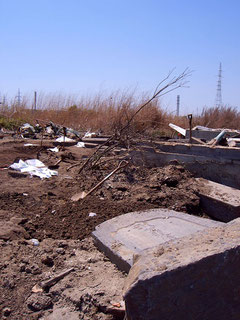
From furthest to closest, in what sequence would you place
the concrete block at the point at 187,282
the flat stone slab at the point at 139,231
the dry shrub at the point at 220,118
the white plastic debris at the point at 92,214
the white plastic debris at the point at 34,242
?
the dry shrub at the point at 220,118 → the white plastic debris at the point at 92,214 → the white plastic debris at the point at 34,242 → the flat stone slab at the point at 139,231 → the concrete block at the point at 187,282

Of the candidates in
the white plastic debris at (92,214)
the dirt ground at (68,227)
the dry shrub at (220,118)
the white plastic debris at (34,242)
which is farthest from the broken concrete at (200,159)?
the dry shrub at (220,118)

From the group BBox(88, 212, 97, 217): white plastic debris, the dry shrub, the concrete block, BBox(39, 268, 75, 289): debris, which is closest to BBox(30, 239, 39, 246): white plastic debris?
BBox(39, 268, 75, 289): debris

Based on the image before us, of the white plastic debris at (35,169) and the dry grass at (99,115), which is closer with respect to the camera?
the white plastic debris at (35,169)

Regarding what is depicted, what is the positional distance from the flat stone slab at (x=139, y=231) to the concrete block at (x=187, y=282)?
79 centimetres

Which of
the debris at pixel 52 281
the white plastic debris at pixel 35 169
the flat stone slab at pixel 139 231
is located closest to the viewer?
the debris at pixel 52 281

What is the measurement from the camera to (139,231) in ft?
11.5

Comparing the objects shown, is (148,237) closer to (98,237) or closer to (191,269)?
(98,237)

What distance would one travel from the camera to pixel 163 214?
13.2 feet

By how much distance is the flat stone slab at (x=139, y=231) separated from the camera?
309 centimetres

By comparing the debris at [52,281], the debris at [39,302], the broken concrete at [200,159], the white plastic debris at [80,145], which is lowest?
the debris at [39,302]

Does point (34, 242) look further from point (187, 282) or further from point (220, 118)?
point (220, 118)

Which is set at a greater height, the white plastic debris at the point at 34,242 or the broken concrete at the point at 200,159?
the broken concrete at the point at 200,159

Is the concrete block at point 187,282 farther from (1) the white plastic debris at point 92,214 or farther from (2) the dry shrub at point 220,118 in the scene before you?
(2) the dry shrub at point 220,118

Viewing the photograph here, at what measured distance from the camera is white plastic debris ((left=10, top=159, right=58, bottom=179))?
5.94m
